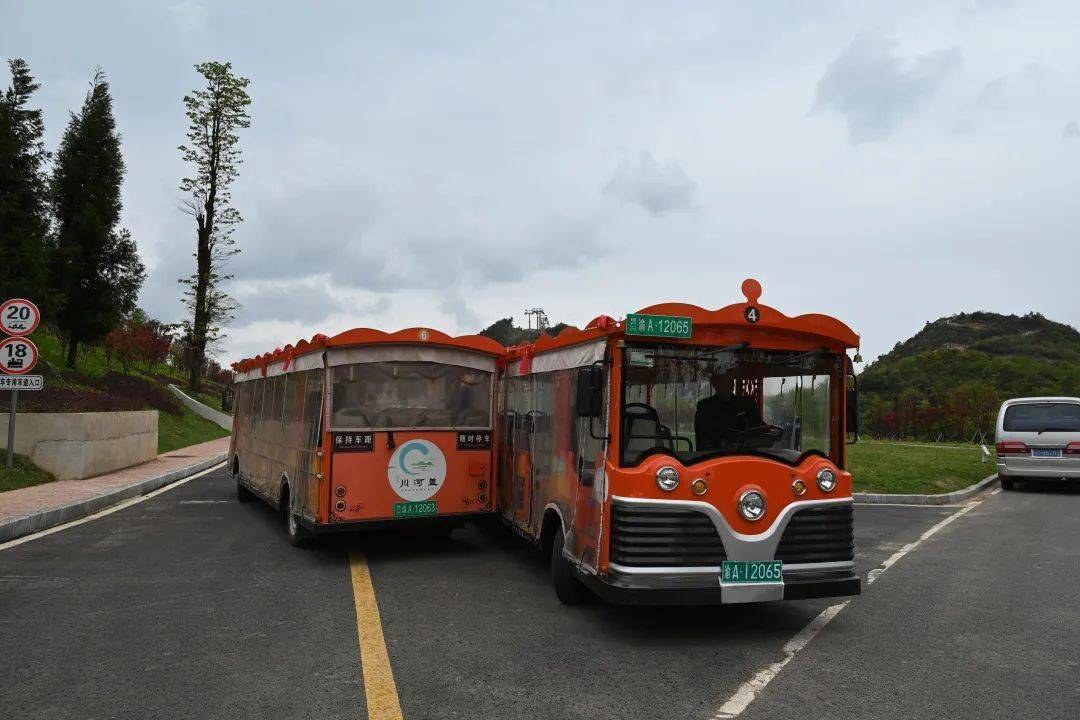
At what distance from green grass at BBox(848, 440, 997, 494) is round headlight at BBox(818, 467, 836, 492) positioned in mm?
9272

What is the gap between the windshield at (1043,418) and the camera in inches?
580

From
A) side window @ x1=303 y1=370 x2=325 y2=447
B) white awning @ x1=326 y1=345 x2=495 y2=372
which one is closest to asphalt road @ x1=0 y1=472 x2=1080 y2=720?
side window @ x1=303 y1=370 x2=325 y2=447

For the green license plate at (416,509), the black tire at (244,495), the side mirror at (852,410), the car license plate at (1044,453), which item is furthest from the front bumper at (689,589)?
the car license plate at (1044,453)

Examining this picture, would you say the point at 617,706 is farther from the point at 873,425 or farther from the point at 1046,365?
the point at 1046,365

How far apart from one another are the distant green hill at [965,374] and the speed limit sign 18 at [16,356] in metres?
37.1

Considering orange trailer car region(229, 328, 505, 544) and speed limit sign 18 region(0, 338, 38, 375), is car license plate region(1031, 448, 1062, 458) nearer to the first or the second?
orange trailer car region(229, 328, 505, 544)

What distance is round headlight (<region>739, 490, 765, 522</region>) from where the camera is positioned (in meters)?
5.58

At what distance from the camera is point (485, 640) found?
5.55 metres

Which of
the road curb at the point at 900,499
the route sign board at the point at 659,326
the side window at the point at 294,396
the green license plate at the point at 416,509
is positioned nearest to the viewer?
the route sign board at the point at 659,326

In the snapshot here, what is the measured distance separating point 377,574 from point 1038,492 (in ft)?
43.0

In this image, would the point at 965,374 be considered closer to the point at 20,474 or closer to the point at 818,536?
the point at 818,536

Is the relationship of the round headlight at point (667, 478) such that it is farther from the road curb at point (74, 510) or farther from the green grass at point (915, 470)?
the green grass at point (915, 470)

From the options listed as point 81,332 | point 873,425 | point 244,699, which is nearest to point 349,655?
point 244,699

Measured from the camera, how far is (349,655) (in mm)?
5168
